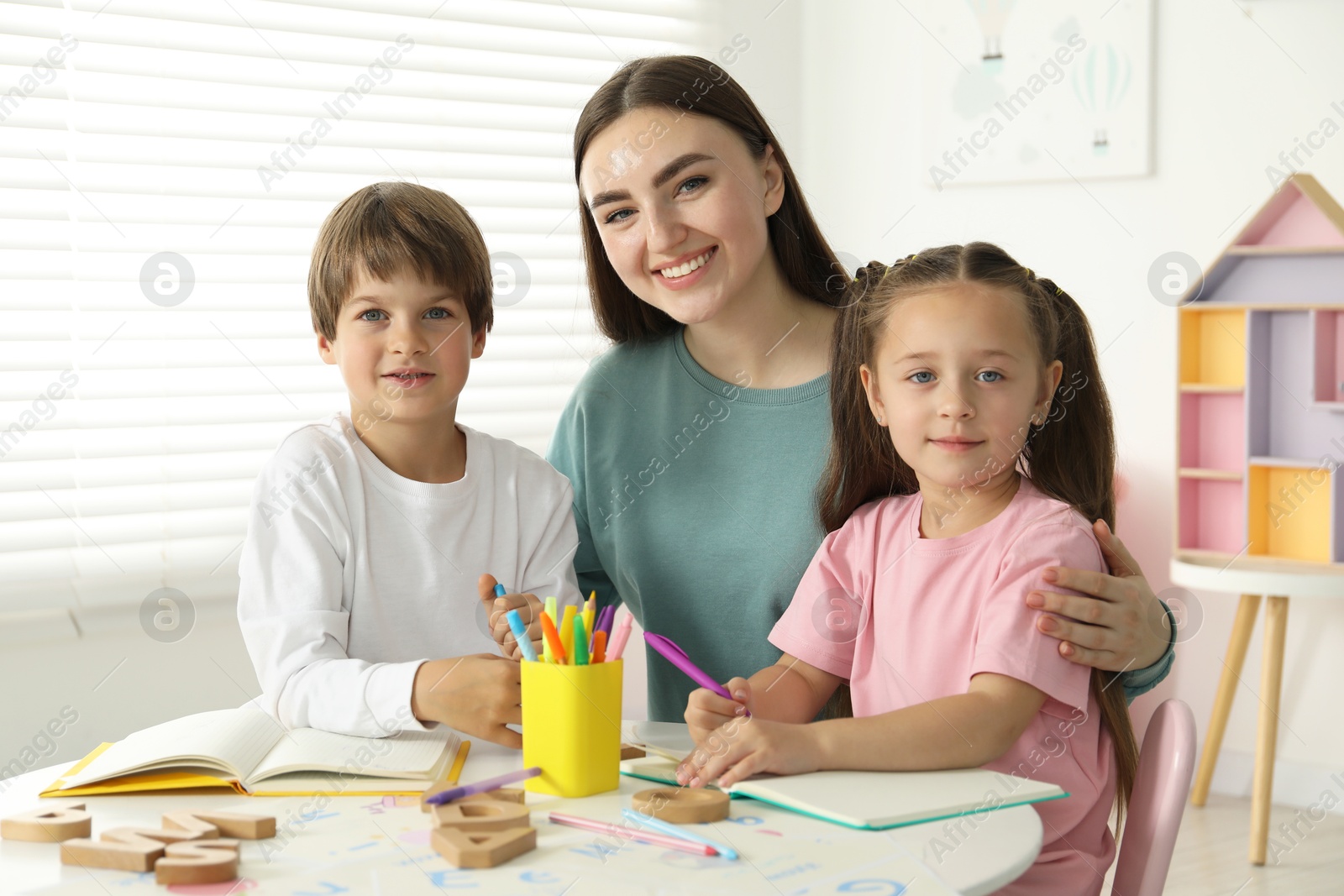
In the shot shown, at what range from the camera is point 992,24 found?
3.15 metres

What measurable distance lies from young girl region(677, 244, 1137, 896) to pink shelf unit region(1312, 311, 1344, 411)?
1.60m

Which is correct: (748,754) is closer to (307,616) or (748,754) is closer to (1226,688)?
(307,616)

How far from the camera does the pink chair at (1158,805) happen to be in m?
1.02

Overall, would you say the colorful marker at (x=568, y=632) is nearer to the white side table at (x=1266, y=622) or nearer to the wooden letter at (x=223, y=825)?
the wooden letter at (x=223, y=825)

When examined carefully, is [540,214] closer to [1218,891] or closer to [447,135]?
[447,135]

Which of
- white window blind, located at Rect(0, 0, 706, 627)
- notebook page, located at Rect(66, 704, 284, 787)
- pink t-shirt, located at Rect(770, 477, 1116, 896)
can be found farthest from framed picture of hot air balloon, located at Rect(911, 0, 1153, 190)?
notebook page, located at Rect(66, 704, 284, 787)

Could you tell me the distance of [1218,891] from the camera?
2273mm

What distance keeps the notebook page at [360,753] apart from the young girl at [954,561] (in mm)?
222

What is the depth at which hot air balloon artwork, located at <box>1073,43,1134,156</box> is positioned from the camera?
295 cm

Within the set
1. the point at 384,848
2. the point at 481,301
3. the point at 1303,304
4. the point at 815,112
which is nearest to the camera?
the point at 384,848

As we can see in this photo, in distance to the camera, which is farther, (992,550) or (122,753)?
(992,550)

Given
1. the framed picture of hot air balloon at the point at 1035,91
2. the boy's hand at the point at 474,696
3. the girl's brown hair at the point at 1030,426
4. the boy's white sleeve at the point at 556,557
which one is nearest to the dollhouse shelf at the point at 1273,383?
the framed picture of hot air balloon at the point at 1035,91

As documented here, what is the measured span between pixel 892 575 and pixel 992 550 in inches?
4.6

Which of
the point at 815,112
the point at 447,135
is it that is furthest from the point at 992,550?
the point at 815,112
